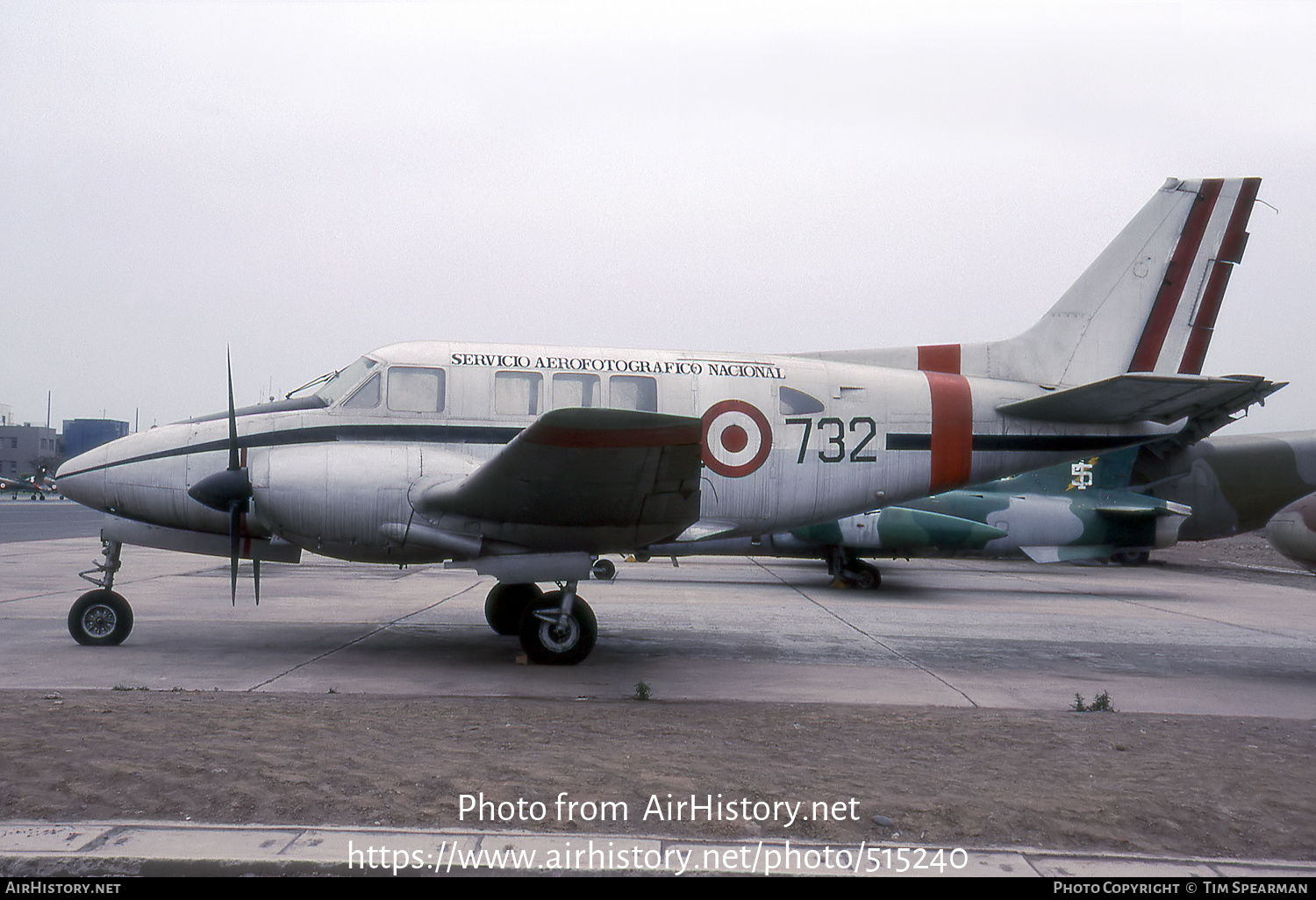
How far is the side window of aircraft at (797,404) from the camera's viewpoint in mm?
10797

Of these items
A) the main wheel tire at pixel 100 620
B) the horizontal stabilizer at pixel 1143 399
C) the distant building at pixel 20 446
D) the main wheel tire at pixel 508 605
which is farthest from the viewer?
the distant building at pixel 20 446

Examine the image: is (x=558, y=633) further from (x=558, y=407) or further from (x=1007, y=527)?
(x=1007, y=527)

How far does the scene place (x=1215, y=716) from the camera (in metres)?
8.02

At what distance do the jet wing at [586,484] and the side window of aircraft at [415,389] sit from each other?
3.88ft

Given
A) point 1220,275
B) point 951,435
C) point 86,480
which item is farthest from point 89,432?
point 1220,275

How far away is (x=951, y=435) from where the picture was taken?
11008mm

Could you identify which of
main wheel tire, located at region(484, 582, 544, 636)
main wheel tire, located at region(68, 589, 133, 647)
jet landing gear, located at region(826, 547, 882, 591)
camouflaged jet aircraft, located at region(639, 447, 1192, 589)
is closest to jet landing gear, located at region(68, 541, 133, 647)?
main wheel tire, located at region(68, 589, 133, 647)

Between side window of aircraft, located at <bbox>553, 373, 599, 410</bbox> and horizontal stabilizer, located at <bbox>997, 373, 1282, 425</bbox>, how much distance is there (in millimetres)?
4812

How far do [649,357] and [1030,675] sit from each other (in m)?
5.42

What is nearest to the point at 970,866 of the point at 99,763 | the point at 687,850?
the point at 687,850

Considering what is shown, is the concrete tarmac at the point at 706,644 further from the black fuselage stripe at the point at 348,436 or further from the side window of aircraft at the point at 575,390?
the side window of aircraft at the point at 575,390

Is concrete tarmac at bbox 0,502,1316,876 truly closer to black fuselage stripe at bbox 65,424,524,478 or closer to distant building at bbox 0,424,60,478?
black fuselage stripe at bbox 65,424,524,478

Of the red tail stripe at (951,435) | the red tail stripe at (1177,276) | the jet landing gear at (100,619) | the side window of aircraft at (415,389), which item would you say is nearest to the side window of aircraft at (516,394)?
the side window of aircraft at (415,389)

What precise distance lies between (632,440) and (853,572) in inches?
484
